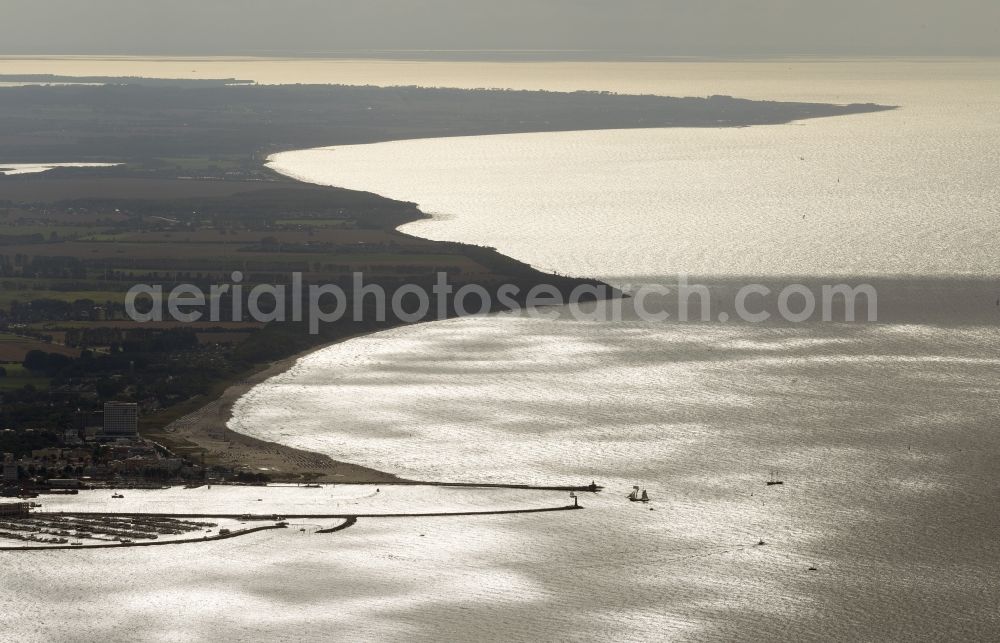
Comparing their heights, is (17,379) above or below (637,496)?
above

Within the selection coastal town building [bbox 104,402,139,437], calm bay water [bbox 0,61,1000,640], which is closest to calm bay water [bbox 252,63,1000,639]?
calm bay water [bbox 0,61,1000,640]

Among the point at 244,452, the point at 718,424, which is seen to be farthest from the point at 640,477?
the point at 244,452

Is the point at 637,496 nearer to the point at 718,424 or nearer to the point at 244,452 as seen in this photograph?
the point at 718,424

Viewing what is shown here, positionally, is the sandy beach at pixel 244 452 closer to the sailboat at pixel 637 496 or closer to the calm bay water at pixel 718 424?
the calm bay water at pixel 718 424

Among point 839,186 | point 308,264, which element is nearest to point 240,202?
point 308,264

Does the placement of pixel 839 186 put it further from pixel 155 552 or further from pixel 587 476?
pixel 155 552

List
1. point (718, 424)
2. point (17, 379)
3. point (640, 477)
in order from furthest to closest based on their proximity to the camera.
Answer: point (17, 379)
point (718, 424)
point (640, 477)
